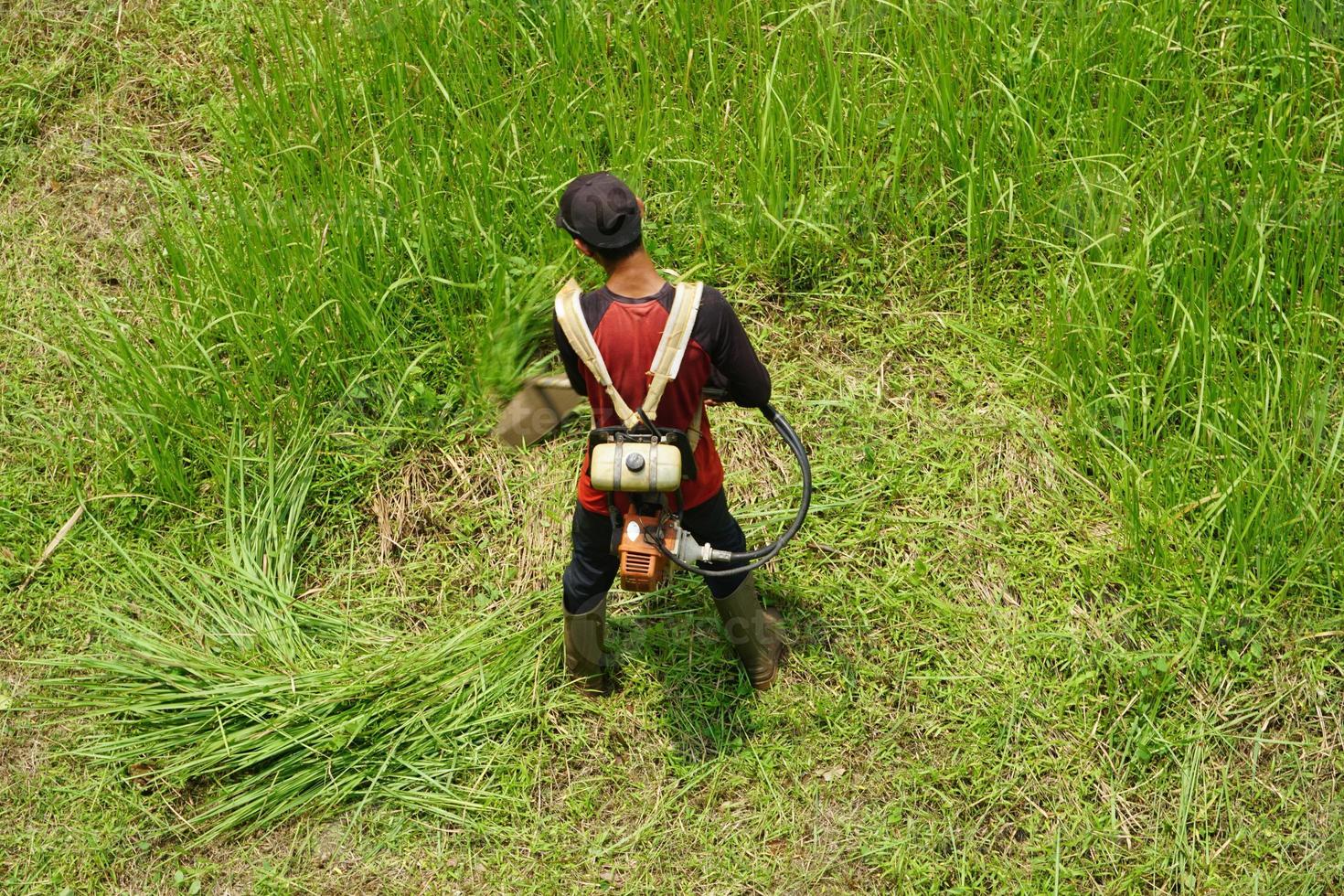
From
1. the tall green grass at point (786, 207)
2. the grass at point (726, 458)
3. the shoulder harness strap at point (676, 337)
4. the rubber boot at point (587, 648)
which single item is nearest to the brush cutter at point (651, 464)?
the shoulder harness strap at point (676, 337)

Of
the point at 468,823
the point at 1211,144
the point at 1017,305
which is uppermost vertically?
the point at 1211,144

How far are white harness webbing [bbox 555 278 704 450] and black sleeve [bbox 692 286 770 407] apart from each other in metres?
0.03

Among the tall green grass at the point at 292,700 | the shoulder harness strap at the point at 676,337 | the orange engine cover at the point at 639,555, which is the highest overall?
the shoulder harness strap at the point at 676,337

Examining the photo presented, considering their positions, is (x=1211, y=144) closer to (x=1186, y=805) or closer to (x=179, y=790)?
(x=1186, y=805)

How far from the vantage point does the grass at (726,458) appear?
3854 millimetres

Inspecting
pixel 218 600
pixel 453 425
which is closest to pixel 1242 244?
pixel 453 425

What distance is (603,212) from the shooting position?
2.88 m

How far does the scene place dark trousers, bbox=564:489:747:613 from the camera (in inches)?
137

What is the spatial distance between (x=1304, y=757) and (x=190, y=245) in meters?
4.36

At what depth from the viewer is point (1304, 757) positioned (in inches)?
149

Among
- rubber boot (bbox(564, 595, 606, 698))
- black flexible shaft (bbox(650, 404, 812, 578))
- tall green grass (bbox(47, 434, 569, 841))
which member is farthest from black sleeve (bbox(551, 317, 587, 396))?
tall green grass (bbox(47, 434, 569, 841))

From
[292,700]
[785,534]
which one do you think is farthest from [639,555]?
[292,700]

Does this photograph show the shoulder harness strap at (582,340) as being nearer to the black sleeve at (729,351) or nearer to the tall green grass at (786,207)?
the black sleeve at (729,351)

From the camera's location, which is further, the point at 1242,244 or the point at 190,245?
the point at 190,245
